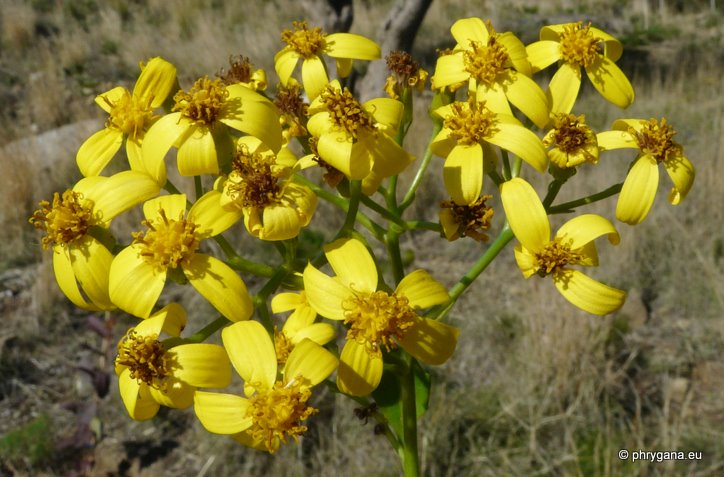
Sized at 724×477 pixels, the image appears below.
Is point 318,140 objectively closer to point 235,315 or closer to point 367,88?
point 235,315

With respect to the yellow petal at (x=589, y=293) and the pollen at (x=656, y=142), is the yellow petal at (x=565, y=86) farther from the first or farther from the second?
the yellow petal at (x=589, y=293)

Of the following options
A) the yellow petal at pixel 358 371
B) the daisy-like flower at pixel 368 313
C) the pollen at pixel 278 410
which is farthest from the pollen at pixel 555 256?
the pollen at pixel 278 410

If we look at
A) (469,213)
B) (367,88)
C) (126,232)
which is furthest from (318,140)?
(367,88)

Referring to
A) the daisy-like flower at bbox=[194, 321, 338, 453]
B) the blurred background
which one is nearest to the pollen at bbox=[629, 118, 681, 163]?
the daisy-like flower at bbox=[194, 321, 338, 453]

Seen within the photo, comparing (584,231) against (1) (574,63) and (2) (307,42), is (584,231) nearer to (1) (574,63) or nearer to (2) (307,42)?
(1) (574,63)

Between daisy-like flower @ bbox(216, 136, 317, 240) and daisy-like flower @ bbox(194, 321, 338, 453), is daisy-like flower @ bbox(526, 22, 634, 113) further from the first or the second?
daisy-like flower @ bbox(194, 321, 338, 453)
